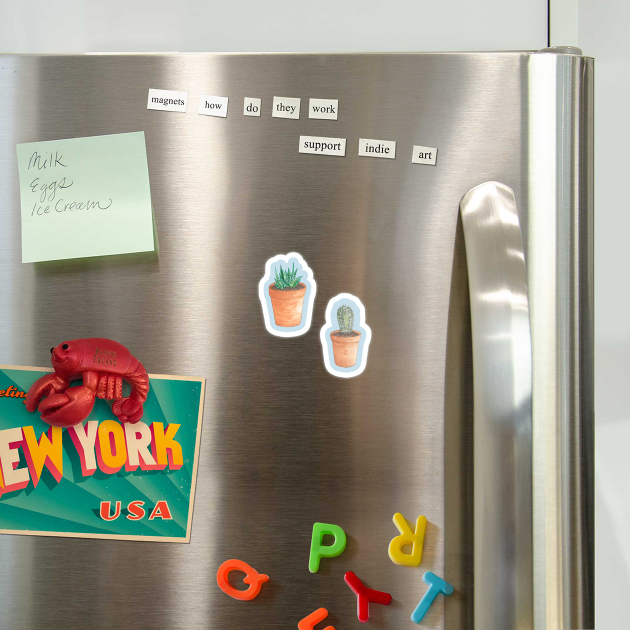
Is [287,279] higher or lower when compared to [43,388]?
higher

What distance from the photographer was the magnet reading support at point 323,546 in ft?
1.64

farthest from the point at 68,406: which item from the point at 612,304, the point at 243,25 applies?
the point at 612,304

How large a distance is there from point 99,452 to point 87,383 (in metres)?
0.08

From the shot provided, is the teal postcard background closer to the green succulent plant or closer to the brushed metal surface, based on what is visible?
the green succulent plant

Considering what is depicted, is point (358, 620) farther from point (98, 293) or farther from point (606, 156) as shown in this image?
point (606, 156)

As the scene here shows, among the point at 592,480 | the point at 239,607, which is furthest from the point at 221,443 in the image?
the point at 592,480

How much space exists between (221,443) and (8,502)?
232mm

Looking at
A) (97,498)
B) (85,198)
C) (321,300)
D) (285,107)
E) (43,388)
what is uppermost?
(285,107)

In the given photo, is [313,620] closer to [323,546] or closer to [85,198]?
[323,546]

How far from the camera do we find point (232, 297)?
1.75 ft

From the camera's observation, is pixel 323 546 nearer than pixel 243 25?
Yes

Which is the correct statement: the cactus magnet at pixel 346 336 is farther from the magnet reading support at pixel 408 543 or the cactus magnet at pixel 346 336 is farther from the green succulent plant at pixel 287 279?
the magnet reading support at pixel 408 543

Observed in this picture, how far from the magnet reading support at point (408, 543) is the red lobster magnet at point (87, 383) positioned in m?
0.30

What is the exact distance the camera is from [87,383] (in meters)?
0.51
